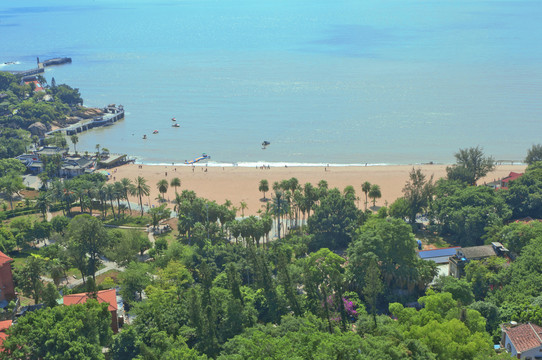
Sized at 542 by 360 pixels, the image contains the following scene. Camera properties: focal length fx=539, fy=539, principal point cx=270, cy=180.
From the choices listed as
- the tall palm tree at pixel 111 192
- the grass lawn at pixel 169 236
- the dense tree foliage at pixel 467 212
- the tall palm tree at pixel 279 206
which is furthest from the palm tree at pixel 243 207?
the dense tree foliage at pixel 467 212

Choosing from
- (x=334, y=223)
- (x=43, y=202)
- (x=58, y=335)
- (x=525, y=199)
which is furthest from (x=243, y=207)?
(x=58, y=335)

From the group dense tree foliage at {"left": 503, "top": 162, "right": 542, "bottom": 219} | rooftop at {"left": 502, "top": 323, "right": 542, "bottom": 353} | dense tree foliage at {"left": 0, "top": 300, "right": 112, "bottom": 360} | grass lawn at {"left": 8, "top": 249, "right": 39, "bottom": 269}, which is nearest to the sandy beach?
dense tree foliage at {"left": 503, "top": 162, "right": 542, "bottom": 219}

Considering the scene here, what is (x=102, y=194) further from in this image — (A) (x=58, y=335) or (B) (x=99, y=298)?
(A) (x=58, y=335)

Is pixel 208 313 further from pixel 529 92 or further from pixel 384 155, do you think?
pixel 529 92

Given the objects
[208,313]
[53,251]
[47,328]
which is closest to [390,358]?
[208,313]

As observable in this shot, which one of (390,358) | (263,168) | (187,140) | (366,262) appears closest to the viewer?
(390,358)

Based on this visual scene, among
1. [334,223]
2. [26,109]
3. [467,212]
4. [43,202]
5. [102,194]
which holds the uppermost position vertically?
[26,109]

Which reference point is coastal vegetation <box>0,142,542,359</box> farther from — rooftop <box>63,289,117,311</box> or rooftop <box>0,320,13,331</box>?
rooftop <box>0,320,13,331</box>
